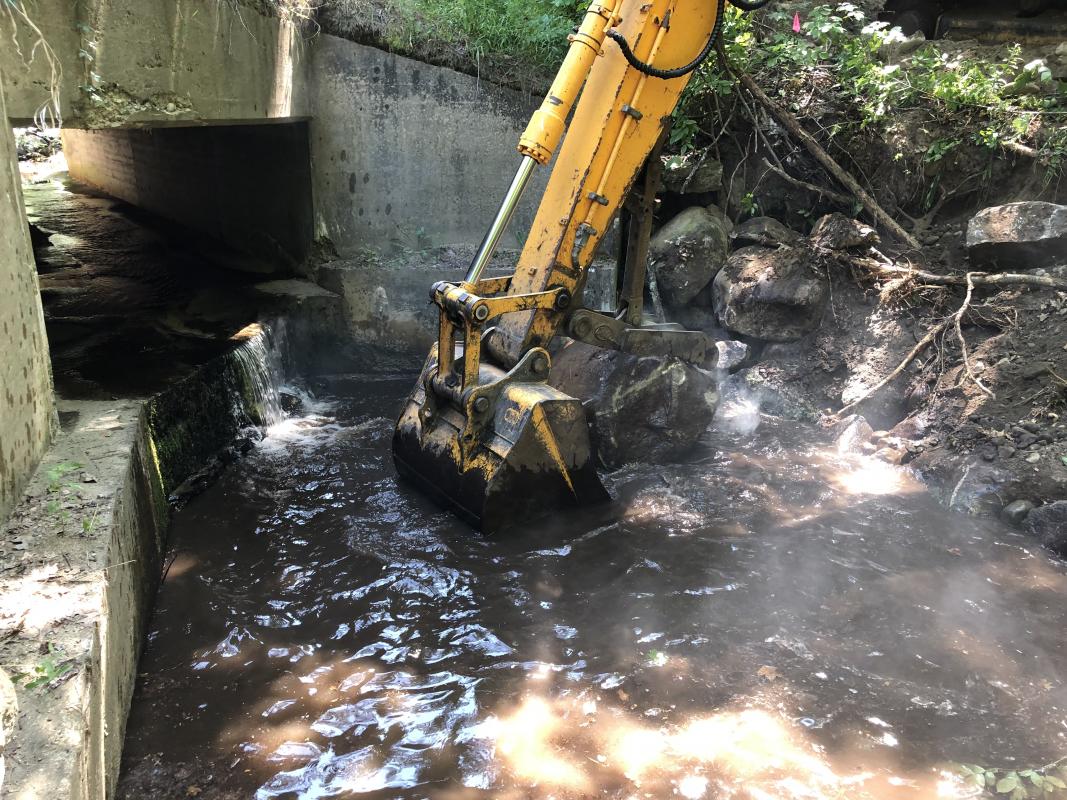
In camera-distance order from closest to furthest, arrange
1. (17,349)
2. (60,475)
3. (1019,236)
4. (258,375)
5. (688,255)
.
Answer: (17,349), (60,475), (1019,236), (258,375), (688,255)

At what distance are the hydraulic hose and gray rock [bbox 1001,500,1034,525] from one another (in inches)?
117

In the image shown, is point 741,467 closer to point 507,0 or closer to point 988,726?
point 988,726

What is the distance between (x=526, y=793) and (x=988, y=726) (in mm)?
1754

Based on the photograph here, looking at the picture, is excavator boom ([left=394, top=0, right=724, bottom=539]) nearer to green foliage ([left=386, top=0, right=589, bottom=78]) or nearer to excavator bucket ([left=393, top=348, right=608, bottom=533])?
excavator bucket ([left=393, top=348, right=608, bottom=533])

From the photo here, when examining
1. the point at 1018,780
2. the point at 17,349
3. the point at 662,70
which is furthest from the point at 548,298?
the point at 1018,780

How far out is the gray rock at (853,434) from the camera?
5.09m

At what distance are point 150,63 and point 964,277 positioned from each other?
5419 millimetres

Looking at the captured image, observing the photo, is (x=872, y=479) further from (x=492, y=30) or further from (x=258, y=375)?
(x=492, y=30)

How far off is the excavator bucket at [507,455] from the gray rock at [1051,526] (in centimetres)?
240

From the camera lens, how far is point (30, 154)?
13.0m

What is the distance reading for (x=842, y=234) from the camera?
233 inches

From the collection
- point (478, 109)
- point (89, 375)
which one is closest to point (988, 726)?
point (89, 375)

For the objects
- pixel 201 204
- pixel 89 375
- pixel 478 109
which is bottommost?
pixel 89 375

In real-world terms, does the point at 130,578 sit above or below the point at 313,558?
above
